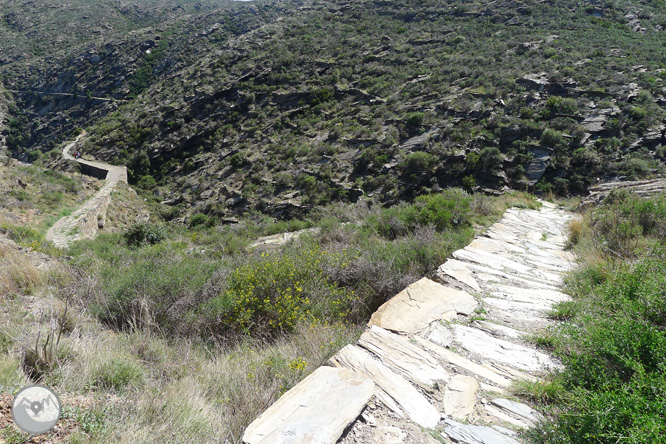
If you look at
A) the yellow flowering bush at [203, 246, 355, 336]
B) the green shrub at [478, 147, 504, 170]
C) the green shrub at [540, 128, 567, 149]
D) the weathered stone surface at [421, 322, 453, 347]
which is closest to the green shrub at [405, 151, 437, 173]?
the green shrub at [478, 147, 504, 170]

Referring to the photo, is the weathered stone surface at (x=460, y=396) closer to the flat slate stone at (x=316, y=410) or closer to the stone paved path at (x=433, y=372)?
the stone paved path at (x=433, y=372)

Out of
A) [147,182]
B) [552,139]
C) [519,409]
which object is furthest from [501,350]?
[147,182]

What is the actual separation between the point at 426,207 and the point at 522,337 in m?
4.50

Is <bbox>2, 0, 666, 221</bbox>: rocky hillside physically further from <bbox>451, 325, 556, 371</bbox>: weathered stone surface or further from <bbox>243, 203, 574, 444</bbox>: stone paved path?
<bbox>451, 325, 556, 371</bbox>: weathered stone surface

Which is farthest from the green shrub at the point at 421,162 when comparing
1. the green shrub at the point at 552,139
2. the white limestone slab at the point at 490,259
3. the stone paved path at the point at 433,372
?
the stone paved path at the point at 433,372

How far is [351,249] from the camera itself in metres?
4.85

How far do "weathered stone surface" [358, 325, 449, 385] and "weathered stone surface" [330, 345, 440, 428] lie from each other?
8 cm

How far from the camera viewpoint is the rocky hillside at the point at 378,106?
14117 millimetres

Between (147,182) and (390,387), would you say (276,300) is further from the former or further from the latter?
(147,182)

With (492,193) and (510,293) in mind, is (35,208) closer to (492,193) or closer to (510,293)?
(510,293)

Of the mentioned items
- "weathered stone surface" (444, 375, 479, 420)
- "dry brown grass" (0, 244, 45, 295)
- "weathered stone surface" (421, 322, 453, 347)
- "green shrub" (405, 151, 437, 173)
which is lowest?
"green shrub" (405, 151, 437, 173)

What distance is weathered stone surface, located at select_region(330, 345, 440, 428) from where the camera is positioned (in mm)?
1819

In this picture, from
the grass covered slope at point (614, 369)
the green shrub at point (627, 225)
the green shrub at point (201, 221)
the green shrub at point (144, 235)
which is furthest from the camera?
the green shrub at point (201, 221)

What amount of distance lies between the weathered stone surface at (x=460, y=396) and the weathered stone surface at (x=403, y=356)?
8 centimetres
